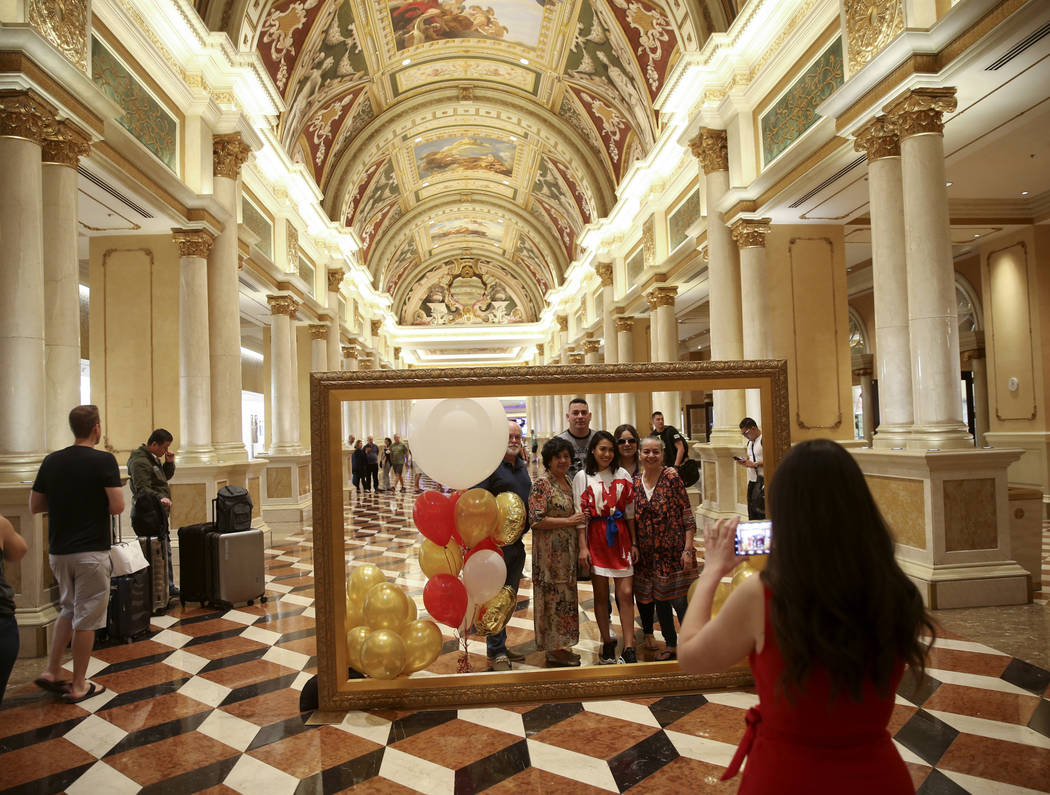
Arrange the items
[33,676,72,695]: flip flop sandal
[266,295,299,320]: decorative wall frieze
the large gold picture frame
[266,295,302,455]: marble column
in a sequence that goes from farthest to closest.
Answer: [266,295,302,455]: marble column < [266,295,299,320]: decorative wall frieze < [33,676,72,695]: flip flop sandal < the large gold picture frame

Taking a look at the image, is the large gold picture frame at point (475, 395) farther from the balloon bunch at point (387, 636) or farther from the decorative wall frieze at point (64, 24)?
the decorative wall frieze at point (64, 24)

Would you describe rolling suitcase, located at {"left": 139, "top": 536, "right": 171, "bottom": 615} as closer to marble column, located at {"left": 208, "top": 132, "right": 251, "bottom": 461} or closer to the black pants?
marble column, located at {"left": 208, "top": 132, "right": 251, "bottom": 461}

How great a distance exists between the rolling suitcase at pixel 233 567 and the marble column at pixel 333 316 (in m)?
10.4

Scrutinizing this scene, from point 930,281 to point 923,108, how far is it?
4.56 ft

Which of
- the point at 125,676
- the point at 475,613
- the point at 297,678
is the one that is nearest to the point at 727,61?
the point at 475,613

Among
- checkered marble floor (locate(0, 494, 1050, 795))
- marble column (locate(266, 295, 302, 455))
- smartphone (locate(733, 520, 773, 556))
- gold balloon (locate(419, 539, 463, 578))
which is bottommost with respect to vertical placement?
checkered marble floor (locate(0, 494, 1050, 795))

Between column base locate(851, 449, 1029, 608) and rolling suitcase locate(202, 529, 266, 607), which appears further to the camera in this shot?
rolling suitcase locate(202, 529, 266, 607)

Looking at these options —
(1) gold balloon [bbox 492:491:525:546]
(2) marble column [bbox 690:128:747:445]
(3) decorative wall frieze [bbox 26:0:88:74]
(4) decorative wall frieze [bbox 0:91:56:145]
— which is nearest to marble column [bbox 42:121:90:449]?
(4) decorative wall frieze [bbox 0:91:56:145]

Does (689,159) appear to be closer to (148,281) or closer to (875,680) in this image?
(148,281)

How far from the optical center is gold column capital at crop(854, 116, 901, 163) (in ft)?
18.7

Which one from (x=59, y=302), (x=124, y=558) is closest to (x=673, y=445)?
(x=124, y=558)

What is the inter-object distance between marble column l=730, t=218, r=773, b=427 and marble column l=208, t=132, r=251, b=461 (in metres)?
6.59

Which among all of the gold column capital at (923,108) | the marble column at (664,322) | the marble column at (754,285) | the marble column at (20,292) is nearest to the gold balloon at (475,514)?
the marble column at (20,292)

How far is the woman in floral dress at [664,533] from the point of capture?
4020mm
